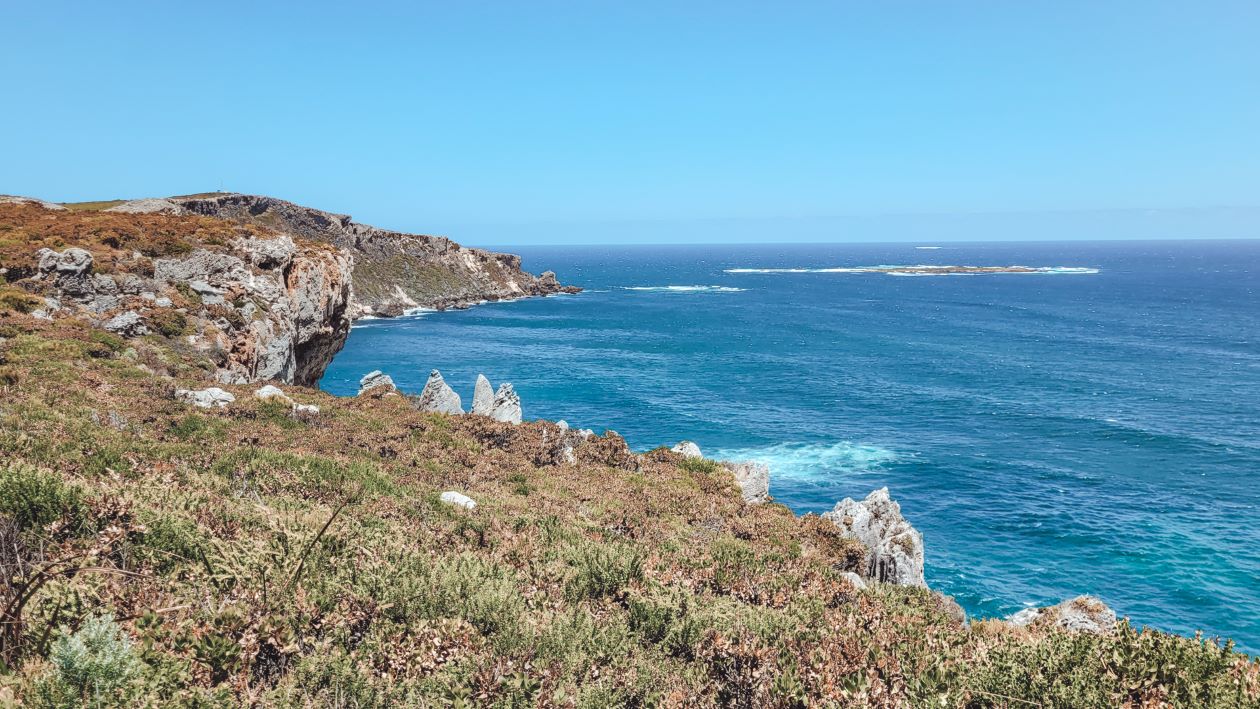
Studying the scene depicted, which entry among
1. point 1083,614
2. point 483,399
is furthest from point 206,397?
point 1083,614

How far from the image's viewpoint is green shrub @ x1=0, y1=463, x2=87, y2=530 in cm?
841

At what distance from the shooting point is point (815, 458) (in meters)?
44.0

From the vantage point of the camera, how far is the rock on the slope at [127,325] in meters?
25.1

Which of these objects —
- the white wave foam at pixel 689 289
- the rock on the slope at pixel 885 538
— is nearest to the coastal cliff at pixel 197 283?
the rock on the slope at pixel 885 538

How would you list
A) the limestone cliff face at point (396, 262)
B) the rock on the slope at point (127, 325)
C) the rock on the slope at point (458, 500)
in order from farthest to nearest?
the limestone cliff face at point (396, 262), the rock on the slope at point (127, 325), the rock on the slope at point (458, 500)

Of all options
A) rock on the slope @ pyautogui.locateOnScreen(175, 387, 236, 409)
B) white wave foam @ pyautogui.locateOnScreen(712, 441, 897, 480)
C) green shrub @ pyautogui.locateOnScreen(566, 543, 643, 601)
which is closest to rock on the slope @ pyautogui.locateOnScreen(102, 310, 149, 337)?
rock on the slope @ pyautogui.locateOnScreen(175, 387, 236, 409)

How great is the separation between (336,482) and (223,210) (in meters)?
122

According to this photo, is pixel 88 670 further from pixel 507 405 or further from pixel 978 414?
pixel 978 414

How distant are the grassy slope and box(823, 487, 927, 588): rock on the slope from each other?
8.33 metres

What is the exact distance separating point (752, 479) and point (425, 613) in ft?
55.6

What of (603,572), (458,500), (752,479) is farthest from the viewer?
(752,479)

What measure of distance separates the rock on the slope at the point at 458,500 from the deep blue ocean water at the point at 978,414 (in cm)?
2226

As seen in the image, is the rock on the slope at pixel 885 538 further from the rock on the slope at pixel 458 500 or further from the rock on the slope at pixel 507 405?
the rock on the slope at pixel 507 405

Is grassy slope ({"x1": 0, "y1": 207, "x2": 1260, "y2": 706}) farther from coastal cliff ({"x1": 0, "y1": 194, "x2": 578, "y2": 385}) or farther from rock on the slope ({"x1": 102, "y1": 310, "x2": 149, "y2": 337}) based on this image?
coastal cliff ({"x1": 0, "y1": 194, "x2": 578, "y2": 385})
